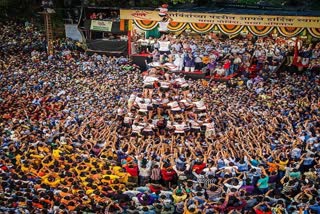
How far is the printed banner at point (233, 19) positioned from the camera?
25641mm

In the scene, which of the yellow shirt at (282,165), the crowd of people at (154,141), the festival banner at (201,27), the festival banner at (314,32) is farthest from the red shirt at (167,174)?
the festival banner at (314,32)

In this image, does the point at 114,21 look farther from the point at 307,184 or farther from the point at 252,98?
the point at 307,184

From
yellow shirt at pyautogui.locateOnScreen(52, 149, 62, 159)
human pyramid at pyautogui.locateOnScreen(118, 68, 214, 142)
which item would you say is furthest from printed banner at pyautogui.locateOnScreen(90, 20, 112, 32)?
yellow shirt at pyautogui.locateOnScreen(52, 149, 62, 159)

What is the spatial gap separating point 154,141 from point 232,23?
11.8 m

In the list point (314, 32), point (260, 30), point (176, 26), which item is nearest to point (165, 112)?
point (176, 26)

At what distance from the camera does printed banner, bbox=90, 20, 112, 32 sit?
29906 millimetres

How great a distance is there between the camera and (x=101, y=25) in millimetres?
30094

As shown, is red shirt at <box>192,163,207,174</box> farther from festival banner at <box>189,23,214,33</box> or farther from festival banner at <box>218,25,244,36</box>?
festival banner at <box>189,23,214,33</box>

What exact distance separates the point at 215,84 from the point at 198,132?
7134 mm

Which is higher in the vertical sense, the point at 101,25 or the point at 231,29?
the point at 231,29

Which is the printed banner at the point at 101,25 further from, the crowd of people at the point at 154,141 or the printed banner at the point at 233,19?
the crowd of people at the point at 154,141

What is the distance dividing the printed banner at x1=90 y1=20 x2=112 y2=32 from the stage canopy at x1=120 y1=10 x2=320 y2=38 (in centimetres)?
188

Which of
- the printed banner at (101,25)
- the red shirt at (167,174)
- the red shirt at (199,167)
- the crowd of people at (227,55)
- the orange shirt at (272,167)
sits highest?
the printed banner at (101,25)

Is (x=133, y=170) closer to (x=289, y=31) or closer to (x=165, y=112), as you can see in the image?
(x=165, y=112)
